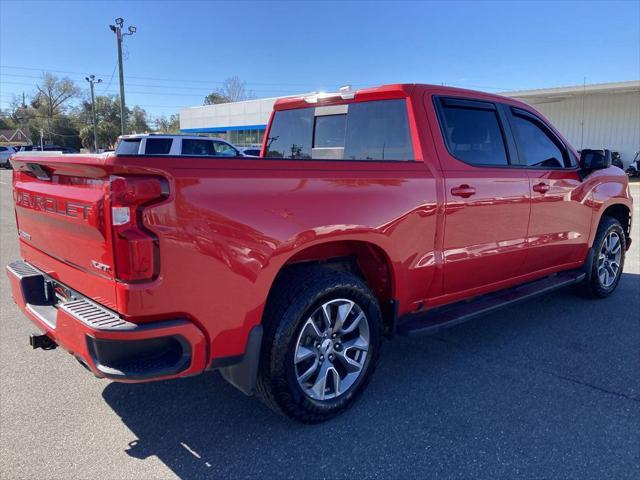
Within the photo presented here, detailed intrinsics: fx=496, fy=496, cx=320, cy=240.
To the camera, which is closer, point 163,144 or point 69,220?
point 69,220

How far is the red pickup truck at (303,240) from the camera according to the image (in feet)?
7.32

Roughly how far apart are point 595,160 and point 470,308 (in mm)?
2176

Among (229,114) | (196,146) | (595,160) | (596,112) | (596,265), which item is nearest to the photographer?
(595,160)

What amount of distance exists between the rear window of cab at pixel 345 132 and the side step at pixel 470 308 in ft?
3.79

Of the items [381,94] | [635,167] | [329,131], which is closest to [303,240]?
[381,94]

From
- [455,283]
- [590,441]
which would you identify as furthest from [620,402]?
[455,283]

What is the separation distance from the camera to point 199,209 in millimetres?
2266

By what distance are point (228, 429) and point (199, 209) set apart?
1397 mm

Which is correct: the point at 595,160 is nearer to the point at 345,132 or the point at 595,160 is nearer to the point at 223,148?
the point at 345,132

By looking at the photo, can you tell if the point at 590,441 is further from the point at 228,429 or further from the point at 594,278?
the point at 594,278

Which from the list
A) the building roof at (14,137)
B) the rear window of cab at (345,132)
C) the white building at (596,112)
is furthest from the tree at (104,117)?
the rear window of cab at (345,132)

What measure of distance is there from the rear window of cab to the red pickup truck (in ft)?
0.05

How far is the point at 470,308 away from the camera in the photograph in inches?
149

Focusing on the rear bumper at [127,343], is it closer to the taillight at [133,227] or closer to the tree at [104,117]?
the taillight at [133,227]
